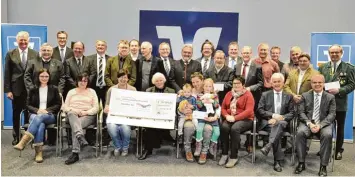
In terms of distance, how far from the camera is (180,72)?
5.17m

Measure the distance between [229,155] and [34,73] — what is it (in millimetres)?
2812

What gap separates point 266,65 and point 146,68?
1655 millimetres

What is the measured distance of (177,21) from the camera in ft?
23.4

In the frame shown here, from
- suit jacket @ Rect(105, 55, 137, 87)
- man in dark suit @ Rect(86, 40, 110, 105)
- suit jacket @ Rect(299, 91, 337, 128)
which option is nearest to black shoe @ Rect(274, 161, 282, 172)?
suit jacket @ Rect(299, 91, 337, 128)

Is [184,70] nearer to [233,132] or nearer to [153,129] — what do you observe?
[153,129]

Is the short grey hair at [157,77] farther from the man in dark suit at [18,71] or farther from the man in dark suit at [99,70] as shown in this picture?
A: the man in dark suit at [18,71]

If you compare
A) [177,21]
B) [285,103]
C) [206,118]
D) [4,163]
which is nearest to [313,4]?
[177,21]

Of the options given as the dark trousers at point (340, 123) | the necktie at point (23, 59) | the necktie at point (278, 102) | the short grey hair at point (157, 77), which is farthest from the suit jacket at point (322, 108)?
the necktie at point (23, 59)

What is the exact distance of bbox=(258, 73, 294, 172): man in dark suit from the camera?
446cm

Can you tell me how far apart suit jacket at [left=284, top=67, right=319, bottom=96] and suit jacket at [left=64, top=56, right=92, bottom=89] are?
8.76 ft

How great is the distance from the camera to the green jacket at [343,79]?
475 cm

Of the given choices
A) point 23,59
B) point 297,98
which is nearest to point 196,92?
point 297,98

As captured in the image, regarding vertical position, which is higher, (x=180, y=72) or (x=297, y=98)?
(x=180, y=72)

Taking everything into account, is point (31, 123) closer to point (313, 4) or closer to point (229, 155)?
point (229, 155)
